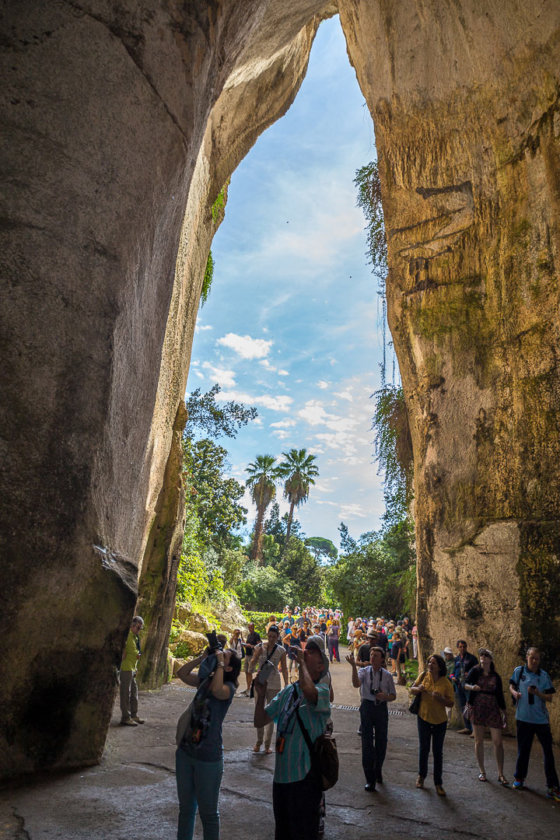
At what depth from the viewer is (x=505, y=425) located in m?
11.3

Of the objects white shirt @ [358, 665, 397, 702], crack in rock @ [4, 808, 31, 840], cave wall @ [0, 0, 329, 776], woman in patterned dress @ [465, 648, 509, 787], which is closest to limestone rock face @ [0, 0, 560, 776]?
cave wall @ [0, 0, 329, 776]

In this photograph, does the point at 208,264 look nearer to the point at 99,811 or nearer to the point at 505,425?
the point at 505,425

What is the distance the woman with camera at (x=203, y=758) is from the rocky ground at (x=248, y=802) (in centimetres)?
88

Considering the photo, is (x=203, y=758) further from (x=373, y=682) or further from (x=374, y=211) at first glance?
(x=374, y=211)

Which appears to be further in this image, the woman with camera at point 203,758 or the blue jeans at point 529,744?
the blue jeans at point 529,744

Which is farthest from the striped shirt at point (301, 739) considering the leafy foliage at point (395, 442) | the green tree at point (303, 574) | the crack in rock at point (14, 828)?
the green tree at point (303, 574)

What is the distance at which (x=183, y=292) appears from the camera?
1238 centimetres

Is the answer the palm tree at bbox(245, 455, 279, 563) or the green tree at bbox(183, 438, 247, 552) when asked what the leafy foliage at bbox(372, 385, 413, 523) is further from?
the palm tree at bbox(245, 455, 279, 563)

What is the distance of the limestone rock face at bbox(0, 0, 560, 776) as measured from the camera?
4.45 meters

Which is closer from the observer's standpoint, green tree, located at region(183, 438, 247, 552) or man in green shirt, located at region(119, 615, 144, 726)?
man in green shirt, located at region(119, 615, 144, 726)

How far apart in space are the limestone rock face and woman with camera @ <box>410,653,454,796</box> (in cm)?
331

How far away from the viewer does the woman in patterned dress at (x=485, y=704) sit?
648 cm

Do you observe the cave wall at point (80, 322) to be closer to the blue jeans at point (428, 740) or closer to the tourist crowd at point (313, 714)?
the tourist crowd at point (313, 714)

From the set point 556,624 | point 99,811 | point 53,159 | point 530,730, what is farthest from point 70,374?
point 556,624
